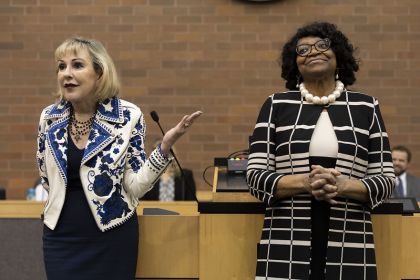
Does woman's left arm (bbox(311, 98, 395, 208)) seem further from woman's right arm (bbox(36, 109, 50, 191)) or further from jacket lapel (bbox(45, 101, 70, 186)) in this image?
woman's right arm (bbox(36, 109, 50, 191))

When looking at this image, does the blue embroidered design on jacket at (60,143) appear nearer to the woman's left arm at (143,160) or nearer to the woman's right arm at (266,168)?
the woman's left arm at (143,160)

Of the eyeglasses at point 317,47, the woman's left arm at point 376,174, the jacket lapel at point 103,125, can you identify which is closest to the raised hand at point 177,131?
the jacket lapel at point 103,125

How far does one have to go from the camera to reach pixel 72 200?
3.23m

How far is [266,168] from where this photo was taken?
3.15 meters

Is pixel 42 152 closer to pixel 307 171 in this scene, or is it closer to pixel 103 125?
pixel 103 125

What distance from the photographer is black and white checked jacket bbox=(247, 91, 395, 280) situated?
10.1 feet

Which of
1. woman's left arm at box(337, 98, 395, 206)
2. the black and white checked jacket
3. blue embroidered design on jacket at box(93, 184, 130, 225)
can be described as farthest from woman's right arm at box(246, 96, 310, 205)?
blue embroidered design on jacket at box(93, 184, 130, 225)

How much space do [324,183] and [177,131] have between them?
579 millimetres

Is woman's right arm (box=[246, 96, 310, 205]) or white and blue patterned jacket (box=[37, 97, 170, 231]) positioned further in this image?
white and blue patterned jacket (box=[37, 97, 170, 231])

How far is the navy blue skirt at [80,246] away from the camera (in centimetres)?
322

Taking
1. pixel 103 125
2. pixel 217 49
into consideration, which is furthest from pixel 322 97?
pixel 217 49

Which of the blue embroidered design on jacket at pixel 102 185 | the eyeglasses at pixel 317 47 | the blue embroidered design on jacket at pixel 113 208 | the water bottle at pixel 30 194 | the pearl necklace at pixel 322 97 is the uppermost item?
the eyeglasses at pixel 317 47

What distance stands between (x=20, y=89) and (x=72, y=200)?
4.79 m

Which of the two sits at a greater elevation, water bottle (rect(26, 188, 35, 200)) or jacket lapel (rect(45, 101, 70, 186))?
jacket lapel (rect(45, 101, 70, 186))
